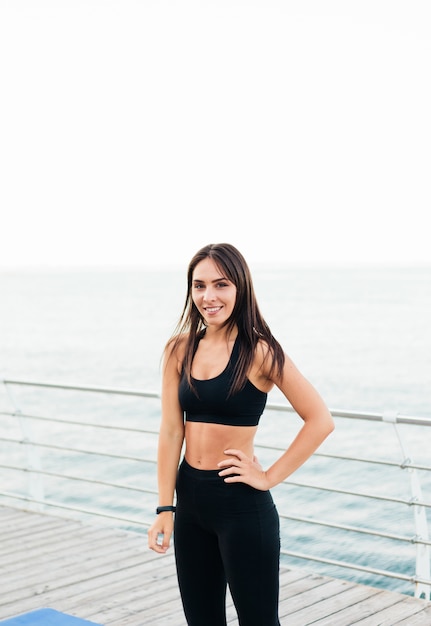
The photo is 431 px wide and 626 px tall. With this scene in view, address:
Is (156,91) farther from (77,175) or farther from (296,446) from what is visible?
(296,446)

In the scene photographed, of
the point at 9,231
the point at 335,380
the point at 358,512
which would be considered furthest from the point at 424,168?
the point at 358,512

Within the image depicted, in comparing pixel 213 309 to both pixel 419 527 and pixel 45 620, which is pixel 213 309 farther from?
pixel 419 527

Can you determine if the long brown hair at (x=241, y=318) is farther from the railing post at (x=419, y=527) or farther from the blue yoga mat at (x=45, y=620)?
the railing post at (x=419, y=527)

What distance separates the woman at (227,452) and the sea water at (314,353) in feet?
25.2

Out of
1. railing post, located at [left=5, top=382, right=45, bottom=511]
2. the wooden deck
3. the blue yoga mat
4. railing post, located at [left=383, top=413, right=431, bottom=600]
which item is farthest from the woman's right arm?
railing post, located at [left=5, top=382, right=45, bottom=511]

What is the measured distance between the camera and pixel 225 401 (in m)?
2.09

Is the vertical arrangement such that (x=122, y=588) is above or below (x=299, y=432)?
below

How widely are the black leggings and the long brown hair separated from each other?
0.28m

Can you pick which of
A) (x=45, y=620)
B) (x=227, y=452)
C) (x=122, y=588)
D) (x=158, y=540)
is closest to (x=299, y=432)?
(x=227, y=452)

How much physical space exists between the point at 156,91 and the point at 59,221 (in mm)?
15625

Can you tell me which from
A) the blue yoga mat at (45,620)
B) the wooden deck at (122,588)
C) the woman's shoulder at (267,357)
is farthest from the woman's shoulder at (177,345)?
the wooden deck at (122,588)

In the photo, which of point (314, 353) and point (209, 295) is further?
point (314, 353)

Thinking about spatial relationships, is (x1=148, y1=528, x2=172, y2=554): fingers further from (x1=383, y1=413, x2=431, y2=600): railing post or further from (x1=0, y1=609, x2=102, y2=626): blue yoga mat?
(x1=383, y1=413, x2=431, y2=600): railing post

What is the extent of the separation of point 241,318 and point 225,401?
237 millimetres
